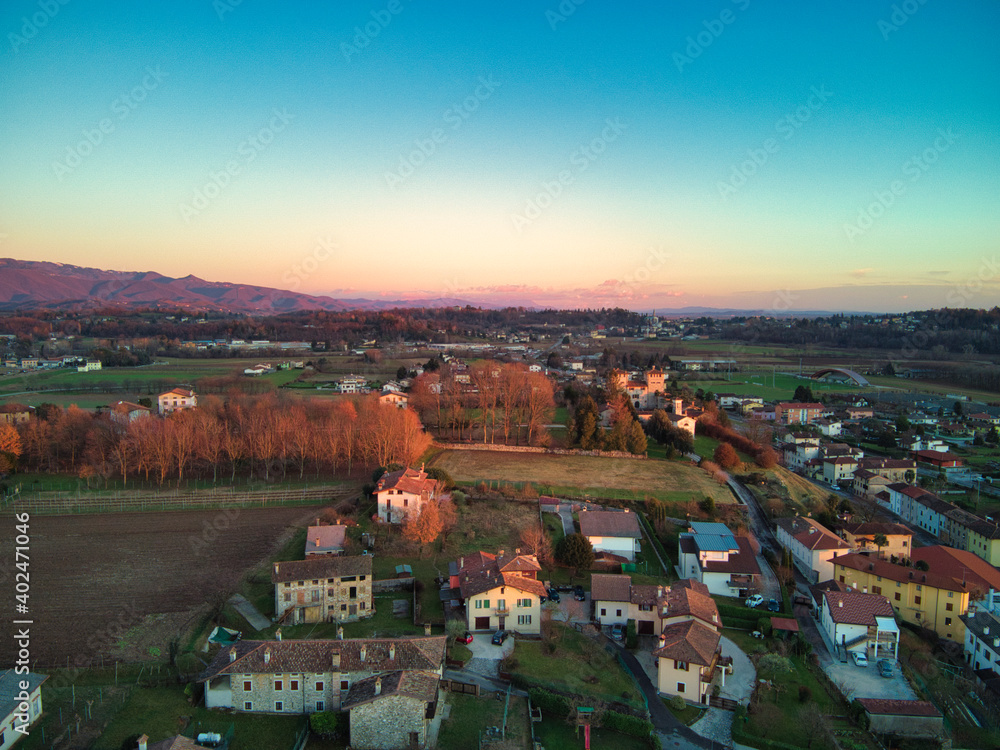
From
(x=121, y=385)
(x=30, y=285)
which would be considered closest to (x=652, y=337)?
(x=121, y=385)

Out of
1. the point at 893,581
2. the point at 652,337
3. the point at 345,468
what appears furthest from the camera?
the point at 652,337

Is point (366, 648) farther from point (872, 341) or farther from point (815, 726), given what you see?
point (872, 341)

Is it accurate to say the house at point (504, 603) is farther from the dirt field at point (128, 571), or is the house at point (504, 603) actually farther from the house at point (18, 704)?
the house at point (18, 704)

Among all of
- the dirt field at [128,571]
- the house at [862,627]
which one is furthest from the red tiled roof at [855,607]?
the dirt field at [128,571]

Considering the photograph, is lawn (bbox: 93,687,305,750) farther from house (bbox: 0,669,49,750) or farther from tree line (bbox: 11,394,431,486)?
tree line (bbox: 11,394,431,486)

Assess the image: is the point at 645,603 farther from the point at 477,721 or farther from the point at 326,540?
the point at 326,540

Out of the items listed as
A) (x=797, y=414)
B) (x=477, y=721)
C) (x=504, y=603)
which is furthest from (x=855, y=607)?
(x=797, y=414)

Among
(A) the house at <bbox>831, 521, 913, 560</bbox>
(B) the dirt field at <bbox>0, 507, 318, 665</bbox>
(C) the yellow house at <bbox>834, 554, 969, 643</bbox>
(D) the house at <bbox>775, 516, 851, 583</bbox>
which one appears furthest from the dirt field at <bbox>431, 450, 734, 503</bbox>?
(B) the dirt field at <bbox>0, 507, 318, 665</bbox>
